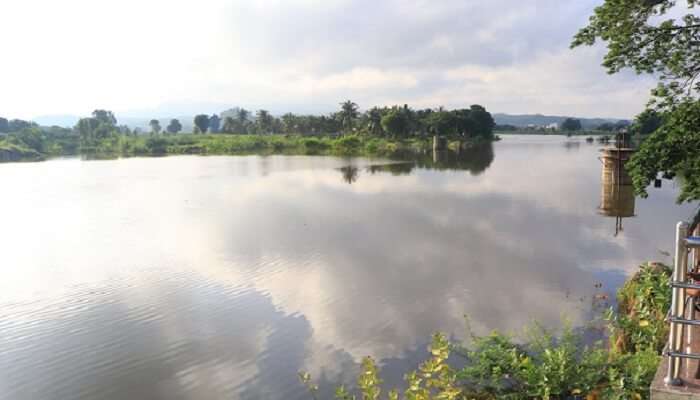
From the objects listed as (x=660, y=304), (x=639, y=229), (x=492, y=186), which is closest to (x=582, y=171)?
(x=492, y=186)

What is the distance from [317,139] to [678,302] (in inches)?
4090

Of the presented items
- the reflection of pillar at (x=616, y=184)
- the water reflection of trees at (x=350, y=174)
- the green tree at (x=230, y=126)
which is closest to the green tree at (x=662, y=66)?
the reflection of pillar at (x=616, y=184)

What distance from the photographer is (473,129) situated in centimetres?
11681

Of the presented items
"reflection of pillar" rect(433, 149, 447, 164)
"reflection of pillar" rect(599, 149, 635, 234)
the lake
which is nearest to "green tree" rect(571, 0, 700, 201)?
the lake

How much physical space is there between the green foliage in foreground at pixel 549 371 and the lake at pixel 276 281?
2.10 m

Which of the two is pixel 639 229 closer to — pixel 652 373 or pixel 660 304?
pixel 660 304

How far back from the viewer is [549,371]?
7285mm

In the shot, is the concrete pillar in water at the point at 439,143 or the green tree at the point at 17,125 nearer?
the concrete pillar in water at the point at 439,143

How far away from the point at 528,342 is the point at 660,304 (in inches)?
102

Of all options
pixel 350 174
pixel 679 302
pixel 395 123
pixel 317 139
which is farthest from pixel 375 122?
pixel 679 302

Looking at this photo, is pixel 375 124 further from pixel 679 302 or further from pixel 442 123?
pixel 679 302

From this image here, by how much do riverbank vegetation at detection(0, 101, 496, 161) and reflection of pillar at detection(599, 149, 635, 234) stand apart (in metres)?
55.9

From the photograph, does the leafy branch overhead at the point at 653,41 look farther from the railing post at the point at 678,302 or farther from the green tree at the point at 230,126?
the green tree at the point at 230,126

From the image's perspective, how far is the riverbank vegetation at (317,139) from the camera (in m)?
102
